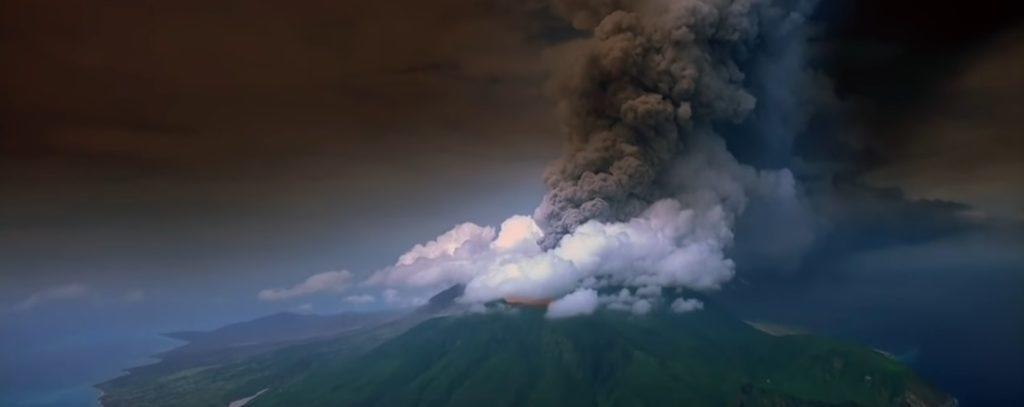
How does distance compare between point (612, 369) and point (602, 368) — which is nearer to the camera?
point (612, 369)

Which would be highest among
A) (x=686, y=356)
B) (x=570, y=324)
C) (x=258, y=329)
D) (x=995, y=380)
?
(x=258, y=329)

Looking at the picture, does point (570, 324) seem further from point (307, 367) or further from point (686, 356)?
point (307, 367)

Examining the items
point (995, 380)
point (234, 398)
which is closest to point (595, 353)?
point (995, 380)

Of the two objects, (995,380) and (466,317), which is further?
(466,317)

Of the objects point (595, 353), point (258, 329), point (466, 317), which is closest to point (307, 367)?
point (466, 317)

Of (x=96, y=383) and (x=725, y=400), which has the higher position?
(x=96, y=383)

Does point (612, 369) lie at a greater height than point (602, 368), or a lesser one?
lesser

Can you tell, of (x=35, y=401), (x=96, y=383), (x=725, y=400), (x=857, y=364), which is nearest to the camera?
(x=725, y=400)

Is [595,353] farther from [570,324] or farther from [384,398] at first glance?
[384,398]

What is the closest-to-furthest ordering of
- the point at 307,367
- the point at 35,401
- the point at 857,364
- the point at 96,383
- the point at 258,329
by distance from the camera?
the point at 857,364
the point at 307,367
the point at 35,401
the point at 96,383
the point at 258,329
